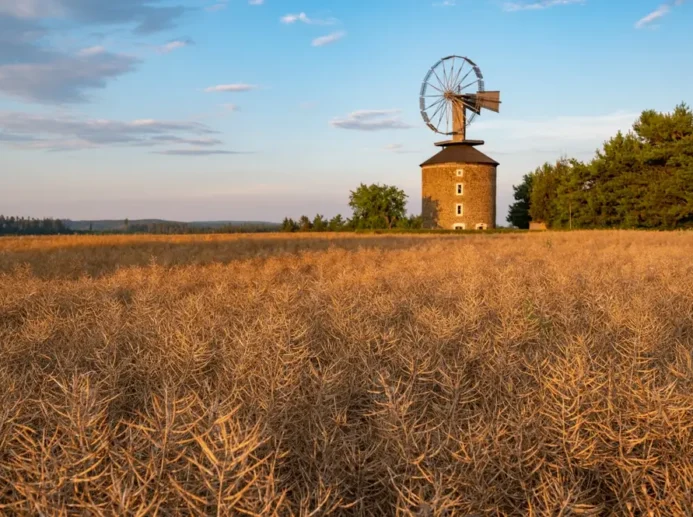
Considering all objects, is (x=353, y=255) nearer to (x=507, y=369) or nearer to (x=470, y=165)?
(x=507, y=369)

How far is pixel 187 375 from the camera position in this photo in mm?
3244

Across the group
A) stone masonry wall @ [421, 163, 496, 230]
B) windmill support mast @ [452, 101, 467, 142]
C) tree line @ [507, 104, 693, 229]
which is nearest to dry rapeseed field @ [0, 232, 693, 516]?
tree line @ [507, 104, 693, 229]

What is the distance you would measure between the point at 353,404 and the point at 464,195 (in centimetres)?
5107

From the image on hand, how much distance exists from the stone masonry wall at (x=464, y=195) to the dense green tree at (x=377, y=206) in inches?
268

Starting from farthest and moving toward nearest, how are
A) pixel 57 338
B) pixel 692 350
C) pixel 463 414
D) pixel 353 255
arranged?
pixel 353 255, pixel 57 338, pixel 692 350, pixel 463 414

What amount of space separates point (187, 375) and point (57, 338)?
1.99m

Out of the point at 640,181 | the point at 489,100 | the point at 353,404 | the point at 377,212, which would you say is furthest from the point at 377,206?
the point at 353,404

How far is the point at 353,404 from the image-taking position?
3.01m

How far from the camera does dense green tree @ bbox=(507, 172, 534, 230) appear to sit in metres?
64.9

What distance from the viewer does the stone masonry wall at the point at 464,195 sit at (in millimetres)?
52225

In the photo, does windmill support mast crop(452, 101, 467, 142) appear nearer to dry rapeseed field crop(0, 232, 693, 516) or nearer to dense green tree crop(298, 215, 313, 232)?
dense green tree crop(298, 215, 313, 232)

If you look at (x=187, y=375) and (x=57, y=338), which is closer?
(x=187, y=375)

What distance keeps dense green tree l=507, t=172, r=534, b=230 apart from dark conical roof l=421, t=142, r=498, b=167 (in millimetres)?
13960

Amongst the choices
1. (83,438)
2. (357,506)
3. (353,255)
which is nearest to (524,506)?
(357,506)
